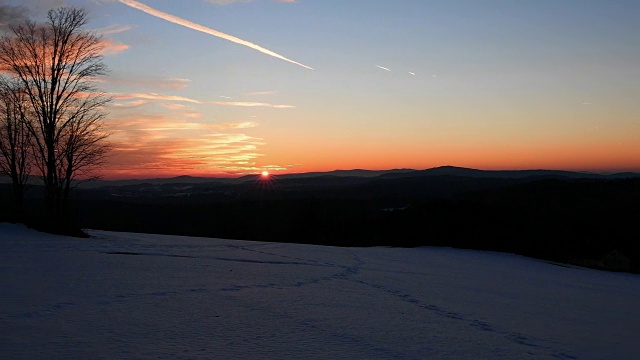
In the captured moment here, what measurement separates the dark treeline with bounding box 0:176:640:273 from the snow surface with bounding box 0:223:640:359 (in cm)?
1097

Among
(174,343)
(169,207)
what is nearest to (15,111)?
(174,343)

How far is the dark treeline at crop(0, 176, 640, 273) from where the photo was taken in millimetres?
23188

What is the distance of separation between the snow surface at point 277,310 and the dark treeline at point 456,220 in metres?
11.0

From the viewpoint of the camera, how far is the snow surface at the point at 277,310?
4.54m

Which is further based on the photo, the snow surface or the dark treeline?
the dark treeline

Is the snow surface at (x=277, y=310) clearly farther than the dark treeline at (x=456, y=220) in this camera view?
No

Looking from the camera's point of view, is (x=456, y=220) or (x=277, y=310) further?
(x=456, y=220)

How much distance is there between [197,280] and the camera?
7.97 m

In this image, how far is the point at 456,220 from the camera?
23.7 m

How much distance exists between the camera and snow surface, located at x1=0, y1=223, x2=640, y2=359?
4.54 meters

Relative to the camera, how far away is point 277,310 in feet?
20.1

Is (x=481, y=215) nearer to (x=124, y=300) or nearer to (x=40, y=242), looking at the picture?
(x=40, y=242)

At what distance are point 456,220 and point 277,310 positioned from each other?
1887 centimetres

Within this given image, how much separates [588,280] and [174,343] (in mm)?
12509
